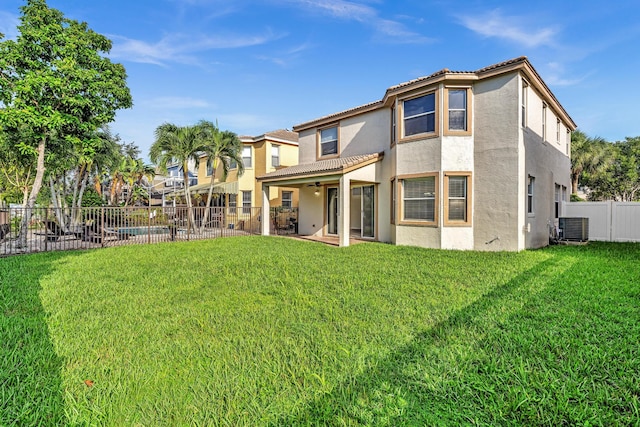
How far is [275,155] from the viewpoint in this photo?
22875 mm

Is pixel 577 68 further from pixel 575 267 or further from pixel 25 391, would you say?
pixel 25 391

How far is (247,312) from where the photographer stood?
5168mm

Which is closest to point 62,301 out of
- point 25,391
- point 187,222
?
point 25,391

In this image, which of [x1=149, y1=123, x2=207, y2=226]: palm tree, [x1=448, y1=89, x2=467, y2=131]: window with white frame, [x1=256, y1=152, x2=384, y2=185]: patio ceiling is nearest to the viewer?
[x1=448, y1=89, x2=467, y2=131]: window with white frame

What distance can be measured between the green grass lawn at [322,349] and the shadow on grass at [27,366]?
0.02m

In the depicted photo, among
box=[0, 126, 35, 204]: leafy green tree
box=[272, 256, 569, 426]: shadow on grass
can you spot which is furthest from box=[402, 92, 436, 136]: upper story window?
box=[0, 126, 35, 204]: leafy green tree

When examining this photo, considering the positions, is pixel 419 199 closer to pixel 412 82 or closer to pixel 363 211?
pixel 363 211

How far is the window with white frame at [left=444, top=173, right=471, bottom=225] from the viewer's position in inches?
455

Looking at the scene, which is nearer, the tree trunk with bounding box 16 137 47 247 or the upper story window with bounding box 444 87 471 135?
the upper story window with bounding box 444 87 471 135

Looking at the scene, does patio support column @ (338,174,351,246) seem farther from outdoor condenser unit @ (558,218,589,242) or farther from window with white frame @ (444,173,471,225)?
outdoor condenser unit @ (558,218,589,242)

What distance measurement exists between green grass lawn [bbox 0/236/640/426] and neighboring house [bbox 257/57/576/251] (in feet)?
12.9

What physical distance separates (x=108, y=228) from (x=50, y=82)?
6393mm

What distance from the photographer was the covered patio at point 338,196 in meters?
12.7

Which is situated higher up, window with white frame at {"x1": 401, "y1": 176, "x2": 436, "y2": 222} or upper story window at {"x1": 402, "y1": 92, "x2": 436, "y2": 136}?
upper story window at {"x1": 402, "y1": 92, "x2": 436, "y2": 136}
